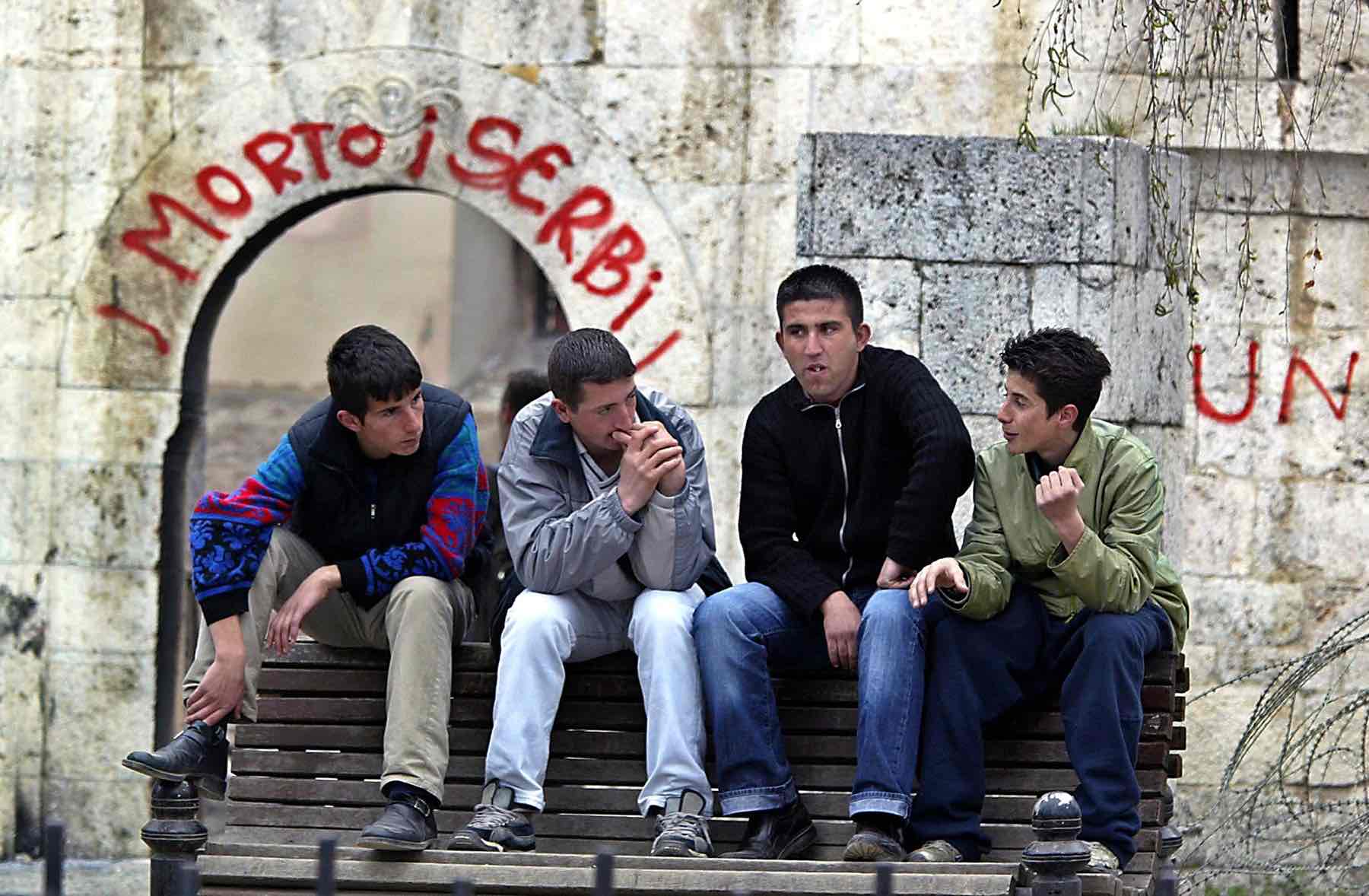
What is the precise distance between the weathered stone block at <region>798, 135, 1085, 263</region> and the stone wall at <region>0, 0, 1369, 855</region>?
242 centimetres

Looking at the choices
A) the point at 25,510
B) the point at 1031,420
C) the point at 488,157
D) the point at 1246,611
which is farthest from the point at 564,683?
the point at 25,510

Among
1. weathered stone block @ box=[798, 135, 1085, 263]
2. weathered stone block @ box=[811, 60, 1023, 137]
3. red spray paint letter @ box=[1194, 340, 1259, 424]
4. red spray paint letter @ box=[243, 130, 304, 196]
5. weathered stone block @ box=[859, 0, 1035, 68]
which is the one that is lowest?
red spray paint letter @ box=[1194, 340, 1259, 424]

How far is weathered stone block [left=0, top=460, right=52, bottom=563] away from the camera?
923 cm

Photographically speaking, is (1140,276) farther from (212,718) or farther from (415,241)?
(415,241)

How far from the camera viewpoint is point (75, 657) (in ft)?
30.4

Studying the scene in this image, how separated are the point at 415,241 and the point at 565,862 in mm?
18410

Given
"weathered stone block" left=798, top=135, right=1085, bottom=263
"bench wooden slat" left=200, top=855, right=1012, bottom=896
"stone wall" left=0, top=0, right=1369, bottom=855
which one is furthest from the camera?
"stone wall" left=0, top=0, right=1369, bottom=855

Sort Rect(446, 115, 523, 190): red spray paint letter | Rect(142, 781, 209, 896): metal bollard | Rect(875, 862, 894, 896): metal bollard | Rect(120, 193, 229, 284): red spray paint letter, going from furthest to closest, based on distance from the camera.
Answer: Rect(120, 193, 229, 284): red spray paint letter → Rect(446, 115, 523, 190): red spray paint letter → Rect(142, 781, 209, 896): metal bollard → Rect(875, 862, 894, 896): metal bollard

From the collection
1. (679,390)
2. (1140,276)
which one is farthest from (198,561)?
(679,390)

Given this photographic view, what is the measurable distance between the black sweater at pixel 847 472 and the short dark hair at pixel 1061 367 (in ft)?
0.78

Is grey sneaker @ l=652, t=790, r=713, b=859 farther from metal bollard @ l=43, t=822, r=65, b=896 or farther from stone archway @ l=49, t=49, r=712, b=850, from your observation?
stone archway @ l=49, t=49, r=712, b=850

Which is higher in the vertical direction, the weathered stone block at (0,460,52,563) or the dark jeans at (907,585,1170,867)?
the weathered stone block at (0,460,52,563)

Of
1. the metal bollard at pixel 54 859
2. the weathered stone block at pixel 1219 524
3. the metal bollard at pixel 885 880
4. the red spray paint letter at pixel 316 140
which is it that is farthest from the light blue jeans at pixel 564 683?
the red spray paint letter at pixel 316 140

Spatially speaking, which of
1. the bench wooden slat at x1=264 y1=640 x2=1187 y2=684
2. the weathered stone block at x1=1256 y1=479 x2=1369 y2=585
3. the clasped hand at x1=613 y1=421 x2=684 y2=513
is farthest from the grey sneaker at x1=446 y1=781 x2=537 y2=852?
the weathered stone block at x1=1256 y1=479 x2=1369 y2=585
